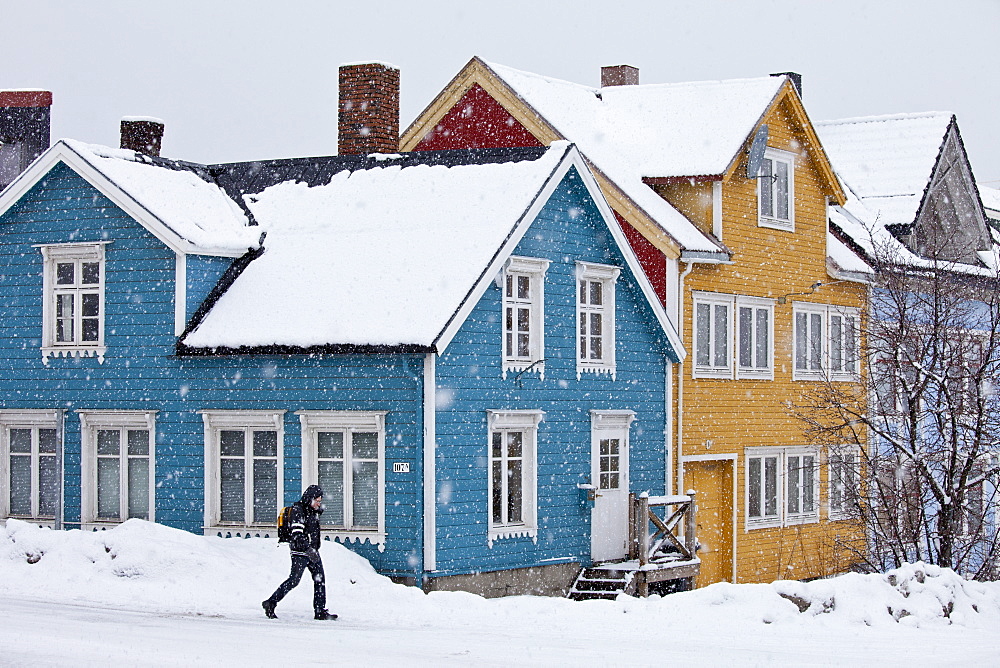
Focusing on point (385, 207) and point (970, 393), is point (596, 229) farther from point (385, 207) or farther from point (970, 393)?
point (970, 393)

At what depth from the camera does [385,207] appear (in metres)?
24.2

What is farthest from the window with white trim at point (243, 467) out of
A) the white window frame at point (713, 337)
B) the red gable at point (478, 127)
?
the red gable at point (478, 127)

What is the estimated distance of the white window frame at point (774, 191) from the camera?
96.6 ft

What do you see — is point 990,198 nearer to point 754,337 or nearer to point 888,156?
point 888,156

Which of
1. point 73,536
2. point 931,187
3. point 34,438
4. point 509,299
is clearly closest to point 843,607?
point 509,299

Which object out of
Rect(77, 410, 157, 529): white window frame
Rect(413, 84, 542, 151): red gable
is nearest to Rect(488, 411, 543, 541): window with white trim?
Rect(77, 410, 157, 529): white window frame

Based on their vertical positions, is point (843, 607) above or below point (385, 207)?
below

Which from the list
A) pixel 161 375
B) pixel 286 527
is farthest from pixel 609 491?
pixel 286 527

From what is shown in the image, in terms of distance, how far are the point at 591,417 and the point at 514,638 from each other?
8.91m

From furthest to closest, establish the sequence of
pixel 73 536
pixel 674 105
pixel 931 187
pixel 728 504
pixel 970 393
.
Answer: pixel 931 187, pixel 674 105, pixel 728 504, pixel 970 393, pixel 73 536

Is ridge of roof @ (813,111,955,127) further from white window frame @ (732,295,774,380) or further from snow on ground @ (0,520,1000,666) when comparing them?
snow on ground @ (0,520,1000,666)

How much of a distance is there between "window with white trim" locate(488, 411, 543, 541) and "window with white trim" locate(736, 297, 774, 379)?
6.96 m

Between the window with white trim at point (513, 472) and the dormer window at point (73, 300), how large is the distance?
618cm

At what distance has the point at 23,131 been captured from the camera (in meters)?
29.0
